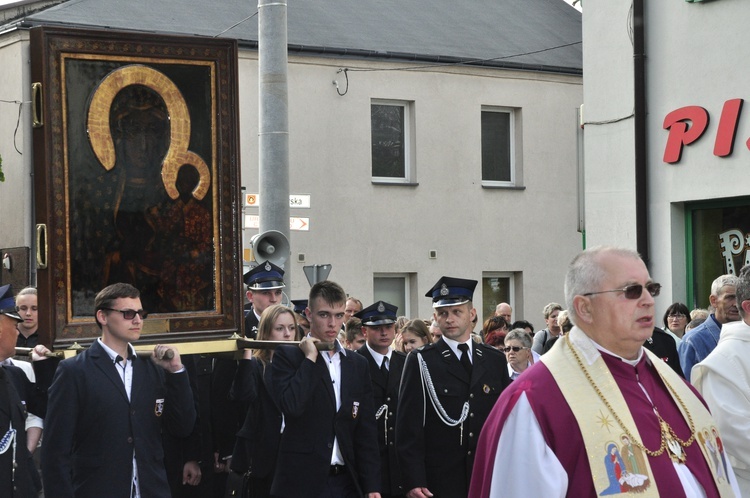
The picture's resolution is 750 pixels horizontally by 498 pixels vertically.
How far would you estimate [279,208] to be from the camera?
12.8 meters

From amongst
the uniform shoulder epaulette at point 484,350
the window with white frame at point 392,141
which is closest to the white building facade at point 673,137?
the uniform shoulder epaulette at point 484,350

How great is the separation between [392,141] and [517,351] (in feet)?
49.4

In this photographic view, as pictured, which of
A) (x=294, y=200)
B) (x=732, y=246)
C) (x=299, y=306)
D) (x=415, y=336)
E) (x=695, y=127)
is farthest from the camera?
(x=294, y=200)

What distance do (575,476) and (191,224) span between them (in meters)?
3.58

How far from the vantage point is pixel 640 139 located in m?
14.2

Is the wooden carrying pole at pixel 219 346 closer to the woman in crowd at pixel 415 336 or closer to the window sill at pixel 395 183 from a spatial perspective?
the woman in crowd at pixel 415 336

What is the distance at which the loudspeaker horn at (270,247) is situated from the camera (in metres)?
12.2

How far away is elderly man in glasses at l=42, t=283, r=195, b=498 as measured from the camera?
6844 mm

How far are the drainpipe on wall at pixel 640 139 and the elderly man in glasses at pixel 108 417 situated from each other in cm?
815

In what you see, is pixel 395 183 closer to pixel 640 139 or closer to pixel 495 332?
pixel 640 139

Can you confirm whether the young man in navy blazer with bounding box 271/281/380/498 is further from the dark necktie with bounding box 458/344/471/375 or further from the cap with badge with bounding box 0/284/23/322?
the cap with badge with bounding box 0/284/23/322

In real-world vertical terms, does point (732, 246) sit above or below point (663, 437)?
above

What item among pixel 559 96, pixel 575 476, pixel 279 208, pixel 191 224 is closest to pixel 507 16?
pixel 559 96

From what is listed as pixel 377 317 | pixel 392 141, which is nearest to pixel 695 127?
pixel 377 317
